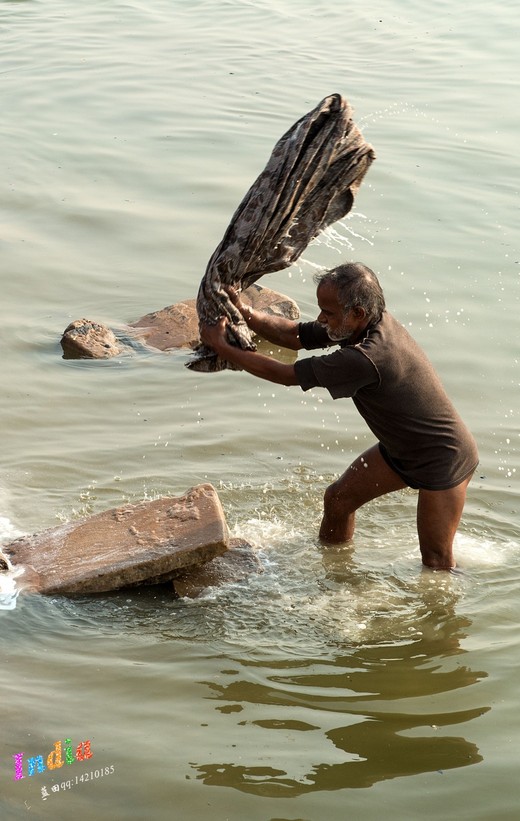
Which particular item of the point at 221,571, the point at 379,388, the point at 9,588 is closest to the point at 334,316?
the point at 379,388

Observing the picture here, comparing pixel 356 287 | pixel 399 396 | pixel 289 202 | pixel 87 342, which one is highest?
pixel 289 202

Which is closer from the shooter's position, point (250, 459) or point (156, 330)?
point (250, 459)

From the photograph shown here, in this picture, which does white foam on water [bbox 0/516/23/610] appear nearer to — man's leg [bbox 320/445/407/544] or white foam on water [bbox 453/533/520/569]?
man's leg [bbox 320/445/407/544]

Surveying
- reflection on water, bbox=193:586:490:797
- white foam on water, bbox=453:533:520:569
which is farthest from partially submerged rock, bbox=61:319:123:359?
reflection on water, bbox=193:586:490:797

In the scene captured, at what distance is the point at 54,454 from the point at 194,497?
1.38m

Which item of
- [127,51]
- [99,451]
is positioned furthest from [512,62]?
[99,451]

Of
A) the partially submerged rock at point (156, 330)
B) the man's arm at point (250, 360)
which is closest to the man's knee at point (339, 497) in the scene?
the man's arm at point (250, 360)

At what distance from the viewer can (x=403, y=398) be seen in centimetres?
430

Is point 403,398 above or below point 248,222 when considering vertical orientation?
below

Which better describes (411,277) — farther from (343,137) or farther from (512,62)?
(512,62)

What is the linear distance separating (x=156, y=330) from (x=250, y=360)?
311cm

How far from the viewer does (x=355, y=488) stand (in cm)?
479

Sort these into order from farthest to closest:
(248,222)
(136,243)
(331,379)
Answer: (136,243), (248,222), (331,379)

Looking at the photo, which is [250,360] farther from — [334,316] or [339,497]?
[339,497]
